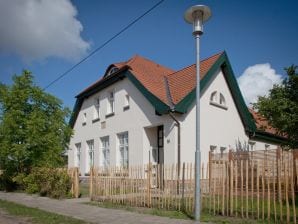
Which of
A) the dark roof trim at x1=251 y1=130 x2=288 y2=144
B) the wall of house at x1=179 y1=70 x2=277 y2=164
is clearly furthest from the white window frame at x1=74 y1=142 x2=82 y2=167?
the dark roof trim at x1=251 y1=130 x2=288 y2=144

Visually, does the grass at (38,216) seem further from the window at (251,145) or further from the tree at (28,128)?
the window at (251,145)

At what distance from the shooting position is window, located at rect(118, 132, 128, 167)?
68.1 ft

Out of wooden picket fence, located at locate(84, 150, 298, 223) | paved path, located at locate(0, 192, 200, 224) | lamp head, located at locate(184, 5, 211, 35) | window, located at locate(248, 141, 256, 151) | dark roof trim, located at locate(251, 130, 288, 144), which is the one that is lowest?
paved path, located at locate(0, 192, 200, 224)

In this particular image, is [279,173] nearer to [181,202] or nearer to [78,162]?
[181,202]

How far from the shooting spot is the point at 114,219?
10.2m

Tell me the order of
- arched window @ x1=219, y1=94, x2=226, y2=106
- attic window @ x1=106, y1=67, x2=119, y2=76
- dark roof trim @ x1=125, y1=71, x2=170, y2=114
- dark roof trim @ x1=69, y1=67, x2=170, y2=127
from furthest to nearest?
attic window @ x1=106, y1=67, x2=119, y2=76
arched window @ x1=219, y1=94, x2=226, y2=106
dark roof trim @ x1=69, y1=67, x2=170, y2=127
dark roof trim @ x1=125, y1=71, x2=170, y2=114

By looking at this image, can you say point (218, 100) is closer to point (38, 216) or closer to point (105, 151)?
point (105, 151)

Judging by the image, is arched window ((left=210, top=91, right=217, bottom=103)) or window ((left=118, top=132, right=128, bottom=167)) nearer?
arched window ((left=210, top=91, right=217, bottom=103))

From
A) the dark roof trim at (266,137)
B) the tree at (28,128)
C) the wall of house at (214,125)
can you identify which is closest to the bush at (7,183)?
the tree at (28,128)

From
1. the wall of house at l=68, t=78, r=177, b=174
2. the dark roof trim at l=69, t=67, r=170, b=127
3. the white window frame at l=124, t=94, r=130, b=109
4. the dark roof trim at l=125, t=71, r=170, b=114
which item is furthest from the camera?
the white window frame at l=124, t=94, r=130, b=109

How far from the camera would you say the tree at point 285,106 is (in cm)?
1683

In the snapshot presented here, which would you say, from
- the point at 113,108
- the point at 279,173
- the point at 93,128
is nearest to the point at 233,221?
the point at 279,173

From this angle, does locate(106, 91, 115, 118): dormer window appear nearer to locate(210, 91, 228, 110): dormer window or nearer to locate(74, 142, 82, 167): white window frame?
locate(74, 142, 82, 167): white window frame

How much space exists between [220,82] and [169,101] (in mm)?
4043
